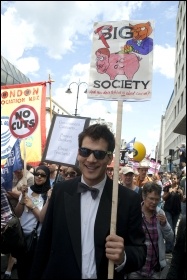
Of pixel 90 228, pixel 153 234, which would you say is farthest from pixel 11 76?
pixel 90 228

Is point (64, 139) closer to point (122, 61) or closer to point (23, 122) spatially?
point (23, 122)

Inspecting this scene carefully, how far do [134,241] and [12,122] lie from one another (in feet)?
10.3

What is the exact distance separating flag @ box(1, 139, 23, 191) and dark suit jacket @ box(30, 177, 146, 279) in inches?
94.4

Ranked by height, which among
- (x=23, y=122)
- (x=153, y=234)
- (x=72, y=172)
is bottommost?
(x=153, y=234)

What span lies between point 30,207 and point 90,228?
1.92 m

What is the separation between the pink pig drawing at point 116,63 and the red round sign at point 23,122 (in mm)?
2495

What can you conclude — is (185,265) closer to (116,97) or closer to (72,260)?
(72,260)

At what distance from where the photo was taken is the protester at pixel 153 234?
12.1 ft

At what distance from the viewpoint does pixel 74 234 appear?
7.48 feet

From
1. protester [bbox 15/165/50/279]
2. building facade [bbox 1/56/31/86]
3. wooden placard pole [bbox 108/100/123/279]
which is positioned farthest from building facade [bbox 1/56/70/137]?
protester [bbox 15/165/50/279]

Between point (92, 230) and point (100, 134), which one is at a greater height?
point (100, 134)

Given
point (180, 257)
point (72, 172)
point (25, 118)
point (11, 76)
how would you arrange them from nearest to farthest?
point (180, 257), point (72, 172), point (25, 118), point (11, 76)

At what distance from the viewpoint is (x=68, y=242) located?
7.51 ft

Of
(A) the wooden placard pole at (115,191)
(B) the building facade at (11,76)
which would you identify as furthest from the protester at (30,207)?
(A) the wooden placard pole at (115,191)
